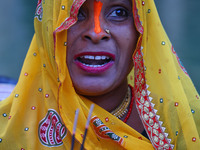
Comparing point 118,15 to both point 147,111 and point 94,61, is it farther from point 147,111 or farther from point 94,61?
point 147,111

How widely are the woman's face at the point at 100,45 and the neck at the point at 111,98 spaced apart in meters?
0.07

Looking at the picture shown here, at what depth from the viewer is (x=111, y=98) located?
1.51m

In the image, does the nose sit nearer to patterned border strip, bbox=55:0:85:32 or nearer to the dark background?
patterned border strip, bbox=55:0:85:32

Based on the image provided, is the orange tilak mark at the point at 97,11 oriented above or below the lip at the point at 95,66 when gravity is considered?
above

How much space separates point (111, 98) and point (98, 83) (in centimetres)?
16

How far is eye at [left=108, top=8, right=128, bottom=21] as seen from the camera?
4.64ft

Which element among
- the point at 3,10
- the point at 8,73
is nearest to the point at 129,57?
the point at 8,73

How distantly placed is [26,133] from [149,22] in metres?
0.71

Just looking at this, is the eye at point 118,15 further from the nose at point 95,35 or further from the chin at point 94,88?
the chin at point 94,88

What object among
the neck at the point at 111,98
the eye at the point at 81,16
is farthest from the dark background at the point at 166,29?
the eye at the point at 81,16

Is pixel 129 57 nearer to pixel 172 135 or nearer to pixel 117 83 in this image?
pixel 117 83

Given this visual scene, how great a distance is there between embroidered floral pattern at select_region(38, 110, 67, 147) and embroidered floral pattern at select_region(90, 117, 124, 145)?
0.13 m

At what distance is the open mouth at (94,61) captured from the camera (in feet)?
4.50

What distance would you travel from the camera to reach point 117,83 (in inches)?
Answer: 57.0
